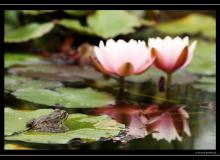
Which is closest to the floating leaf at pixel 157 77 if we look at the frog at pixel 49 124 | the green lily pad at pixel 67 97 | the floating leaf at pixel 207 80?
the floating leaf at pixel 207 80

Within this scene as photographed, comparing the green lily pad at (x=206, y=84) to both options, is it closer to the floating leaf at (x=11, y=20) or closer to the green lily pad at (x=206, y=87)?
the green lily pad at (x=206, y=87)

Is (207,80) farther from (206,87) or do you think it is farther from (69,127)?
(69,127)

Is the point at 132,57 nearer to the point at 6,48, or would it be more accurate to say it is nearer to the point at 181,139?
the point at 181,139

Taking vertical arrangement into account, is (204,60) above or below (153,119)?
above

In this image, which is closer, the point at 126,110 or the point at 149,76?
the point at 126,110

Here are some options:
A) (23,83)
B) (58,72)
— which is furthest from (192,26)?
(23,83)

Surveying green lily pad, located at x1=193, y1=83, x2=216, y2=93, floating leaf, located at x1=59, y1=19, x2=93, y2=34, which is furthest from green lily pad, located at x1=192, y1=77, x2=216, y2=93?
floating leaf, located at x1=59, y1=19, x2=93, y2=34
